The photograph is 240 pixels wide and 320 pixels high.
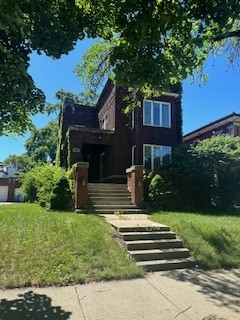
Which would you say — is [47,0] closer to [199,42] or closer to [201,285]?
[199,42]

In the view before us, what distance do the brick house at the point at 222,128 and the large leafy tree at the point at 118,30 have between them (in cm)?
1647

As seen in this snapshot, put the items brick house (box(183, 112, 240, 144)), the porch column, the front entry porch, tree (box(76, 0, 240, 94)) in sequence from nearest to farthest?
1. tree (box(76, 0, 240, 94))
2. the porch column
3. the front entry porch
4. brick house (box(183, 112, 240, 144))

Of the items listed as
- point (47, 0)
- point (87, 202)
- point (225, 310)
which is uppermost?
point (47, 0)

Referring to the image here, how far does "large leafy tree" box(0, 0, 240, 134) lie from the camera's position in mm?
4812

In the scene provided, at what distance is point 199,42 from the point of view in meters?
6.03

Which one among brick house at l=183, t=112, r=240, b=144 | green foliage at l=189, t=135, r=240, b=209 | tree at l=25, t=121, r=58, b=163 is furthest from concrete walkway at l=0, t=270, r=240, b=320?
tree at l=25, t=121, r=58, b=163

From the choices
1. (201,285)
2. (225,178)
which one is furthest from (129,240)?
Result: (225,178)

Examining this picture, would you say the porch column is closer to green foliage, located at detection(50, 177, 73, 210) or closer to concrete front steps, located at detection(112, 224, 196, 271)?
green foliage, located at detection(50, 177, 73, 210)

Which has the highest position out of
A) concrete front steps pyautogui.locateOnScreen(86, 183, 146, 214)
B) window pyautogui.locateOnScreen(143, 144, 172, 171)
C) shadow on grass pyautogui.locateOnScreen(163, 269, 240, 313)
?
window pyautogui.locateOnScreen(143, 144, 172, 171)

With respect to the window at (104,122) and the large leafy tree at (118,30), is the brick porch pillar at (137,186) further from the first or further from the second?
the window at (104,122)

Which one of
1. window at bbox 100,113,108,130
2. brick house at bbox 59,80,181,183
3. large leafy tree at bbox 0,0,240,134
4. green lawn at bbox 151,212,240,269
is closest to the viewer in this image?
large leafy tree at bbox 0,0,240,134

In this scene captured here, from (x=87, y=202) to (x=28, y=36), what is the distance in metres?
9.17

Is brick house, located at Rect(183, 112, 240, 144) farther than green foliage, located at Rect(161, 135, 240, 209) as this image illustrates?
Yes

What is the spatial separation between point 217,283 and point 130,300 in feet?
7.06
